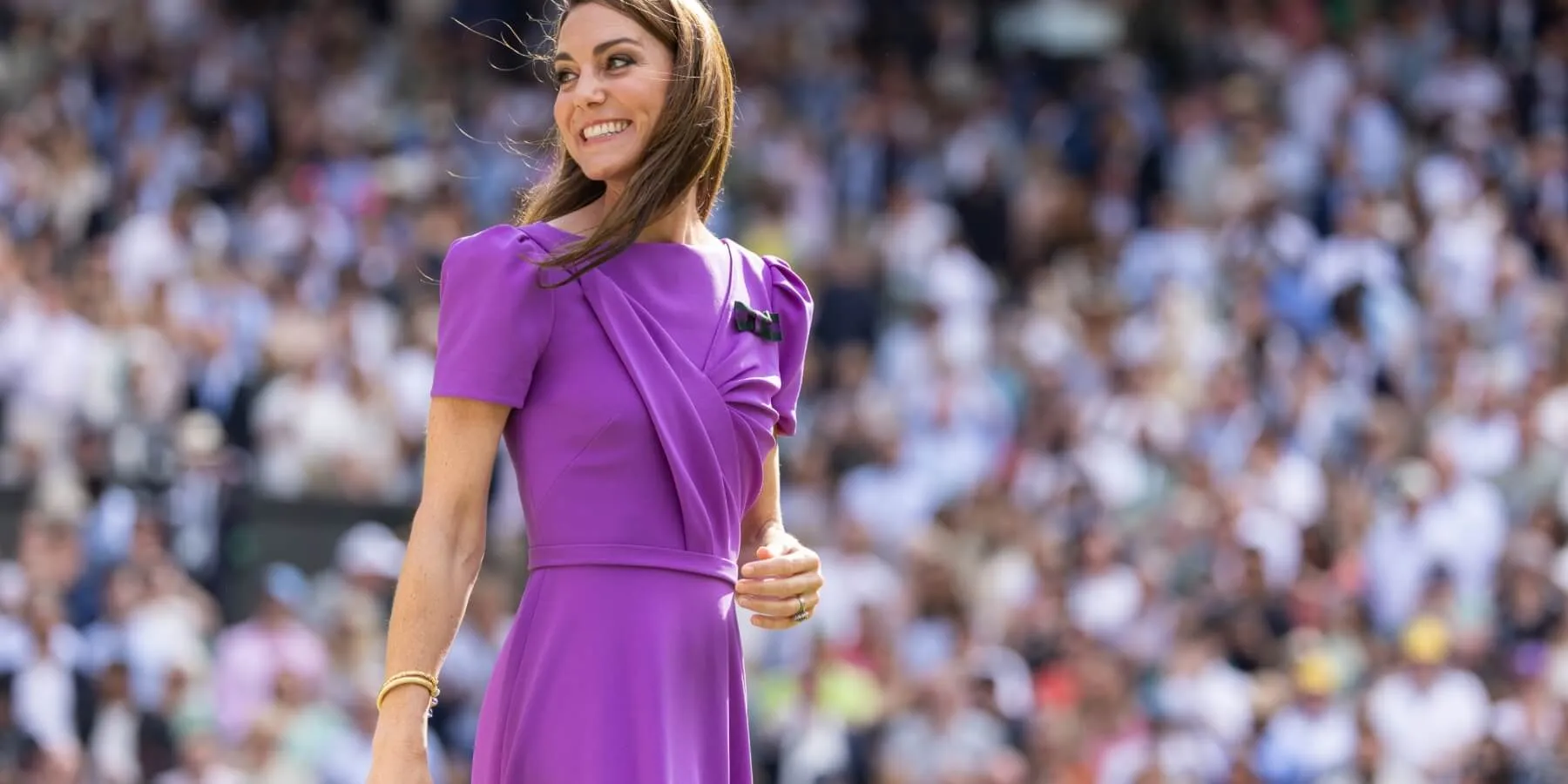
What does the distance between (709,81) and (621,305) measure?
37 centimetres

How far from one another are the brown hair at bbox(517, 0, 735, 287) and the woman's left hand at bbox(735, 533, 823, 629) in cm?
48

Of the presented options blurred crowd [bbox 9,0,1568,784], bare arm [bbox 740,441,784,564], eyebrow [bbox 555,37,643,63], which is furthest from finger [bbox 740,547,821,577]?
blurred crowd [bbox 9,0,1568,784]

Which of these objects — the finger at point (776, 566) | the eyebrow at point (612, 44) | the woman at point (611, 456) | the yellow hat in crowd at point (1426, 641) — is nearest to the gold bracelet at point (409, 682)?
the woman at point (611, 456)

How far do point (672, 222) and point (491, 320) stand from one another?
14.9 inches

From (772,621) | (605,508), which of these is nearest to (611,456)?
(605,508)

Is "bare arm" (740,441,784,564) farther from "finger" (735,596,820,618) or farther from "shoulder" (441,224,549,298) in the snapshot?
"shoulder" (441,224,549,298)

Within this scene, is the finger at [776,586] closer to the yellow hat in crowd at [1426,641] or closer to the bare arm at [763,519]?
the bare arm at [763,519]

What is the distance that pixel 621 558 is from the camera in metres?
3.26

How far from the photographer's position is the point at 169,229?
1321cm

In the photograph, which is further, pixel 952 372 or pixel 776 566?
pixel 952 372

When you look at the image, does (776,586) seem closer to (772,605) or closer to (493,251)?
(772,605)

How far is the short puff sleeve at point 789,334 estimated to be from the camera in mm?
3574

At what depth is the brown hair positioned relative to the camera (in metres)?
3.37

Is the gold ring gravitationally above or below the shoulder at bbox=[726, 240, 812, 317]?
below
